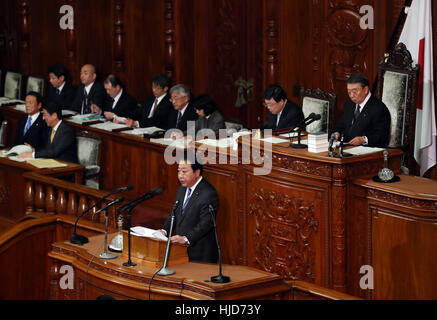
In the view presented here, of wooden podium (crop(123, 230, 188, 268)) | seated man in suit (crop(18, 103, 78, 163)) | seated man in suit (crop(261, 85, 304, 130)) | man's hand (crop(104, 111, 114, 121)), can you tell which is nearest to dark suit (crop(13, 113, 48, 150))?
seated man in suit (crop(18, 103, 78, 163))

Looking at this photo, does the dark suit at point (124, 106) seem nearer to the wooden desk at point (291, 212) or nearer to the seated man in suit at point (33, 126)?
the seated man in suit at point (33, 126)

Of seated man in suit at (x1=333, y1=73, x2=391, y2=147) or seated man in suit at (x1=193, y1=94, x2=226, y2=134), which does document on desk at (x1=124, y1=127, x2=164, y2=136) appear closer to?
seated man in suit at (x1=193, y1=94, x2=226, y2=134)

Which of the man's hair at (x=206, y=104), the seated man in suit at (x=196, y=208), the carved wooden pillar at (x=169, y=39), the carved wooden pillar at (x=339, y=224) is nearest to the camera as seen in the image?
the carved wooden pillar at (x=339, y=224)

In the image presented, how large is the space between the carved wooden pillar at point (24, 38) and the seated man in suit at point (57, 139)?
416 centimetres

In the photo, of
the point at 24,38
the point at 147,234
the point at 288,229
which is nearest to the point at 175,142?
the point at 288,229

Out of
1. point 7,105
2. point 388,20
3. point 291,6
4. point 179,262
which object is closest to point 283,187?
point 179,262

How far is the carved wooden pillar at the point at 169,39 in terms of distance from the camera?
33.8ft

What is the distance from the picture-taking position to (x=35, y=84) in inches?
465

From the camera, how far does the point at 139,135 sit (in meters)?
8.69

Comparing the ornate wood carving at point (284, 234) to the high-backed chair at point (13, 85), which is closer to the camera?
the ornate wood carving at point (284, 234)

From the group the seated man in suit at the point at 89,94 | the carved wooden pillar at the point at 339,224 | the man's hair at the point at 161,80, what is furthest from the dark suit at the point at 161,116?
the carved wooden pillar at the point at 339,224

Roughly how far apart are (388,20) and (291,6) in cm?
139

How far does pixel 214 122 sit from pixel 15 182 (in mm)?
1955

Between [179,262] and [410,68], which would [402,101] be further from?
[179,262]
